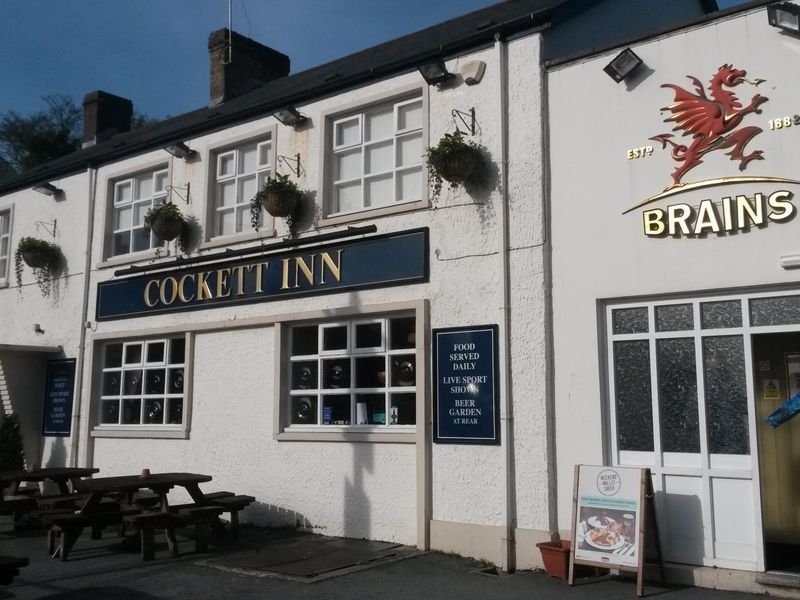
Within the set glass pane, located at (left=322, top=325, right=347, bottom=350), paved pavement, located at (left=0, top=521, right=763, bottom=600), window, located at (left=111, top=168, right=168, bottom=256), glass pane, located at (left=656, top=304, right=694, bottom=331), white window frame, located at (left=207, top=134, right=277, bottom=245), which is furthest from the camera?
window, located at (left=111, top=168, right=168, bottom=256)

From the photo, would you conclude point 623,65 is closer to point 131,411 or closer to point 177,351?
point 177,351

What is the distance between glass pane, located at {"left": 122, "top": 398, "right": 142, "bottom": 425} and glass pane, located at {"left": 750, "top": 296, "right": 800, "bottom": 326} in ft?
30.6

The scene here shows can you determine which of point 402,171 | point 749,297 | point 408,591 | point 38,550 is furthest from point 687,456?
point 38,550

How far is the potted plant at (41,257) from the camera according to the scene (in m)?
14.5

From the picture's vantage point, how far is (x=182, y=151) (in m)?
12.8

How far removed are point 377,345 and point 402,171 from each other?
7.31ft

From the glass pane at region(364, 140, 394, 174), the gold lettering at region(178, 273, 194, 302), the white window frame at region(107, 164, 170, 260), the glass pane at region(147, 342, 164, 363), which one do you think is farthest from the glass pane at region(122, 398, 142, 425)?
the glass pane at region(364, 140, 394, 174)

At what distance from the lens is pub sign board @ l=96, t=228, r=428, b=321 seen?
386 inches

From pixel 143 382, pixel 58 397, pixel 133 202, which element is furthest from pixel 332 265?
pixel 58 397

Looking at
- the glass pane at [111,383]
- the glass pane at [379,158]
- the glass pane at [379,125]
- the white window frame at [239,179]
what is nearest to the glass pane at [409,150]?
the glass pane at [379,158]

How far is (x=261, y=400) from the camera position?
36.2ft

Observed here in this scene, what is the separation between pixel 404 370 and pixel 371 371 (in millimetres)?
548

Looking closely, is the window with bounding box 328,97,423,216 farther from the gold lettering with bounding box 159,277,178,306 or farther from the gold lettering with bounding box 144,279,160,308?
the gold lettering with bounding box 144,279,160,308

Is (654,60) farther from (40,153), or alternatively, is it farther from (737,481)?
(40,153)
